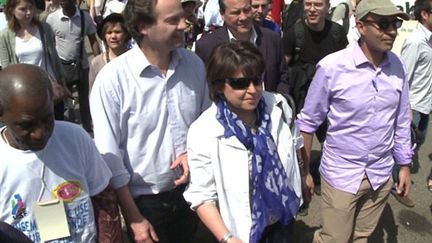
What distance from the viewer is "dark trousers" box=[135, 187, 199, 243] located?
249 centimetres

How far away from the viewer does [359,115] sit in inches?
106

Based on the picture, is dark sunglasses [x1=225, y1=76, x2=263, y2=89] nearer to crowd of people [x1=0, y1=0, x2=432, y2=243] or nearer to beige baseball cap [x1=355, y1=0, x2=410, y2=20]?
crowd of people [x1=0, y1=0, x2=432, y2=243]

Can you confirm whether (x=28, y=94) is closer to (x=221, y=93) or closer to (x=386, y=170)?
(x=221, y=93)

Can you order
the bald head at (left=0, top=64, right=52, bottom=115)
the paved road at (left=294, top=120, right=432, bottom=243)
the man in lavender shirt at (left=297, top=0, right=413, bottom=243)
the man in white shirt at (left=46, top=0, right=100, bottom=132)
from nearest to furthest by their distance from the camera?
the bald head at (left=0, top=64, right=52, bottom=115) → the man in lavender shirt at (left=297, top=0, right=413, bottom=243) → the paved road at (left=294, top=120, right=432, bottom=243) → the man in white shirt at (left=46, top=0, right=100, bottom=132)

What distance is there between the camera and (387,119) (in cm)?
272

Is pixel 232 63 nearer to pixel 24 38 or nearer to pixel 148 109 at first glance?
pixel 148 109

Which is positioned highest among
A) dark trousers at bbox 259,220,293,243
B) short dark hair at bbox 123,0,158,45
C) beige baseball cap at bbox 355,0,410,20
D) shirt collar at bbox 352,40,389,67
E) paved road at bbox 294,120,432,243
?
short dark hair at bbox 123,0,158,45

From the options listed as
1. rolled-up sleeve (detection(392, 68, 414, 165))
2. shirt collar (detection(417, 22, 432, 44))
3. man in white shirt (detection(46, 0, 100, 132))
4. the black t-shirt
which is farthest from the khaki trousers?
man in white shirt (detection(46, 0, 100, 132))

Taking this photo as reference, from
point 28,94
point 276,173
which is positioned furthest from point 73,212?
point 276,173

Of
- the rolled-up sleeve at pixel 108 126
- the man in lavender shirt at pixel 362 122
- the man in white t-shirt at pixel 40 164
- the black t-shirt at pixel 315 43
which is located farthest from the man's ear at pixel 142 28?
the black t-shirt at pixel 315 43

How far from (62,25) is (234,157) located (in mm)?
4013

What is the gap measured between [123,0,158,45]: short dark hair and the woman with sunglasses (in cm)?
34

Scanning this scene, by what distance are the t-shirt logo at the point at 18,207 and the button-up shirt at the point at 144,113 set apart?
53 cm

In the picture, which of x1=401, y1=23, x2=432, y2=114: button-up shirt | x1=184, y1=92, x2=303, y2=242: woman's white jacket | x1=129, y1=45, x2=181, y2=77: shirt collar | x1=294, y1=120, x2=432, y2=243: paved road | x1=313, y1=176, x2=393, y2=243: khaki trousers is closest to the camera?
x1=184, y1=92, x2=303, y2=242: woman's white jacket
